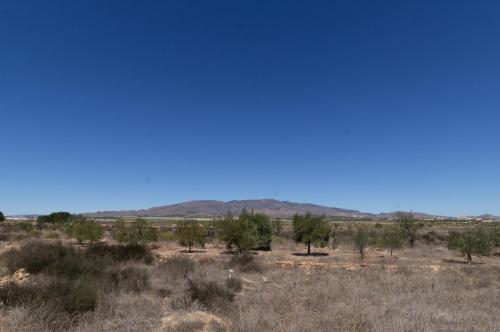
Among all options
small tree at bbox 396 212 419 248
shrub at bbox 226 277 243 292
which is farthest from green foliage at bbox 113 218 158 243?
small tree at bbox 396 212 419 248

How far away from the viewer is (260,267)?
21.0m

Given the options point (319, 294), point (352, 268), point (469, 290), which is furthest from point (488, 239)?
point (319, 294)

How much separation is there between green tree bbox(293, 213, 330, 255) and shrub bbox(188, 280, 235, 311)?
23.5 metres

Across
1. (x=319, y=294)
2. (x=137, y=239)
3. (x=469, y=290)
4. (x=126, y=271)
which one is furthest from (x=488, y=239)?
(x=137, y=239)

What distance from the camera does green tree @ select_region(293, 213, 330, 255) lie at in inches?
1393

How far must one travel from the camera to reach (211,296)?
11844 millimetres

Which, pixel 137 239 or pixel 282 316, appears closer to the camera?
pixel 282 316

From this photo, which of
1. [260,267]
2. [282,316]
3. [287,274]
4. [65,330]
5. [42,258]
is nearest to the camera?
[65,330]

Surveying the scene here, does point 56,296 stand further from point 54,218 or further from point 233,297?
point 54,218

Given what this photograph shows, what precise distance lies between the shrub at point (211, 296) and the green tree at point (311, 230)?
77.2 feet

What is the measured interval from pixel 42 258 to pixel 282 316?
10.8 m

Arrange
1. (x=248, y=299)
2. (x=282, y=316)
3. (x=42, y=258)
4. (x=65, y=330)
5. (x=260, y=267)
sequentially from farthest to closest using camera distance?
1. (x=260, y=267)
2. (x=42, y=258)
3. (x=248, y=299)
4. (x=282, y=316)
5. (x=65, y=330)

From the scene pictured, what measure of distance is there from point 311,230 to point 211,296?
25.1 metres

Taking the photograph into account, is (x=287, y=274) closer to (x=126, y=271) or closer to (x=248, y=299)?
(x=248, y=299)
